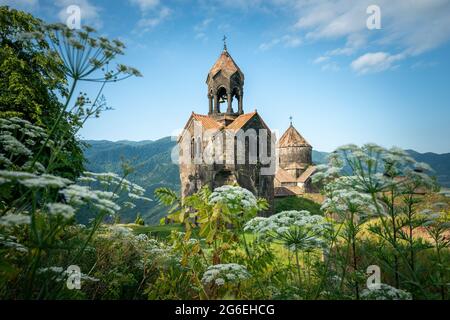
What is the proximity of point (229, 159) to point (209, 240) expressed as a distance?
2167cm

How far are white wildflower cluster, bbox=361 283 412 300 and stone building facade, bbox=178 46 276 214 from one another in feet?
72.6

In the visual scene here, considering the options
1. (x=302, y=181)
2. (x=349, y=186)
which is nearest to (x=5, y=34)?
(x=349, y=186)

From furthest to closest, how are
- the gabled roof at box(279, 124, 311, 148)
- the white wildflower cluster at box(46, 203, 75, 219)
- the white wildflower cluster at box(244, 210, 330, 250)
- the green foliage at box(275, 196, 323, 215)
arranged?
the gabled roof at box(279, 124, 311, 148) → the green foliage at box(275, 196, 323, 215) → the white wildflower cluster at box(244, 210, 330, 250) → the white wildflower cluster at box(46, 203, 75, 219)

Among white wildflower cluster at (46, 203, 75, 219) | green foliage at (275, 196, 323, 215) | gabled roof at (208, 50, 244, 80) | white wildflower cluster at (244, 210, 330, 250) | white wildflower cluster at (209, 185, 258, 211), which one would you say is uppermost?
gabled roof at (208, 50, 244, 80)

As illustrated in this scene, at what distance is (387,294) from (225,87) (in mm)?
26082

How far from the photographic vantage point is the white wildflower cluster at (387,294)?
9.32 feet

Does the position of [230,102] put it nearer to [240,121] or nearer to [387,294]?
[240,121]

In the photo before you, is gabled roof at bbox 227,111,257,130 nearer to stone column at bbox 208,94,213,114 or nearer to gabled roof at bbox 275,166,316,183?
stone column at bbox 208,94,213,114

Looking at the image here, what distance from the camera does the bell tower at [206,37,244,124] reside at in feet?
90.0

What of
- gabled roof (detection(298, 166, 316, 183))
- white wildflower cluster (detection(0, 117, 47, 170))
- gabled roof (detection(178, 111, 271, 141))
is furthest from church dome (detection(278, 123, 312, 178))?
white wildflower cluster (detection(0, 117, 47, 170))
